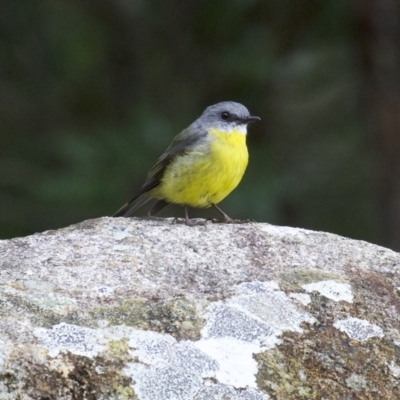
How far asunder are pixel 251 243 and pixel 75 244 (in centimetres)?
73

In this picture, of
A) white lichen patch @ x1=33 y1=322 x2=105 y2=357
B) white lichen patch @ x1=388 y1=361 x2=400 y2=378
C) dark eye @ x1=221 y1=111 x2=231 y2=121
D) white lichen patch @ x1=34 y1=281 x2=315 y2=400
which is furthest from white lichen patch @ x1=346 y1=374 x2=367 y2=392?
dark eye @ x1=221 y1=111 x2=231 y2=121

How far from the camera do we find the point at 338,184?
1009 centimetres

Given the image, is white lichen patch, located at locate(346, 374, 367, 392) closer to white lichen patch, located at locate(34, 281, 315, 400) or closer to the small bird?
white lichen patch, located at locate(34, 281, 315, 400)

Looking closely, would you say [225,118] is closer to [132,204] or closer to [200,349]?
[132,204]

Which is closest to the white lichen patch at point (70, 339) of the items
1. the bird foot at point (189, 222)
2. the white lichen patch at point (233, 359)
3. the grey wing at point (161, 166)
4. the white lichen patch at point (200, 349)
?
the white lichen patch at point (200, 349)

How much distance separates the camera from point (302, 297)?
3.43 meters

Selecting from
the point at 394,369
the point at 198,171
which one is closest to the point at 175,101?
the point at 198,171

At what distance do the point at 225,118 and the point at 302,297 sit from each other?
3.14 meters

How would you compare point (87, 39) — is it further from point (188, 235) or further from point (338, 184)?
point (188, 235)

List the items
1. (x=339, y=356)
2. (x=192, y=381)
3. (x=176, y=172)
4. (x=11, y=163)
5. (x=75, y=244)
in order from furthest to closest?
(x=11, y=163) → (x=176, y=172) → (x=75, y=244) → (x=339, y=356) → (x=192, y=381)

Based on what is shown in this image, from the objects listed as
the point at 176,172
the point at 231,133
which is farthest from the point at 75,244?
the point at 231,133

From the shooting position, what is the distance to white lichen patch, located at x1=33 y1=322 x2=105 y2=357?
2899 mm

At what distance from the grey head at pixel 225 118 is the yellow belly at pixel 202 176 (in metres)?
0.33

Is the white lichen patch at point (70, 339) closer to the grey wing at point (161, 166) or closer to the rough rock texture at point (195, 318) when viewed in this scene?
the rough rock texture at point (195, 318)
